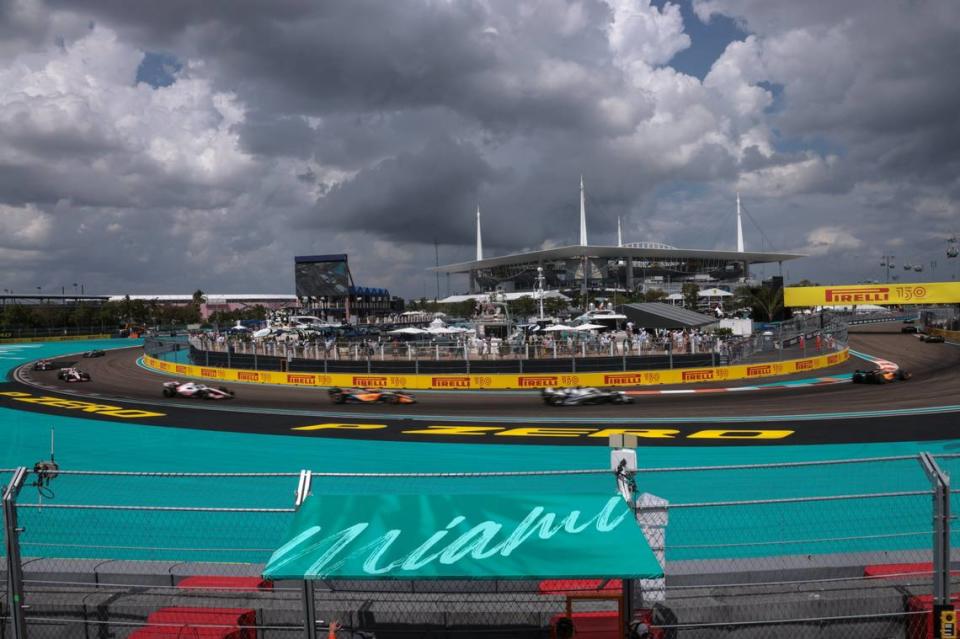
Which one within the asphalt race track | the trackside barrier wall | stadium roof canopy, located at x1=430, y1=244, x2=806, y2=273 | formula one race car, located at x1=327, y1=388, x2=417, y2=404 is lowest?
the asphalt race track

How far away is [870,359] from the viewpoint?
44688 millimetres

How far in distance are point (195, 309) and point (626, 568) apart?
17712cm

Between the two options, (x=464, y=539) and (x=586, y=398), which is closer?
(x=464, y=539)

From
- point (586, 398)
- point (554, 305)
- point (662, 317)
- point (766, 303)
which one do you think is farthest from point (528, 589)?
point (554, 305)

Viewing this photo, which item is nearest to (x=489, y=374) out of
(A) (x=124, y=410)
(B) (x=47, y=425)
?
(A) (x=124, y=410)

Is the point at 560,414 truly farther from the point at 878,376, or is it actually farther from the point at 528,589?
the point at 528,589

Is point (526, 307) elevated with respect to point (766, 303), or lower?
elevated

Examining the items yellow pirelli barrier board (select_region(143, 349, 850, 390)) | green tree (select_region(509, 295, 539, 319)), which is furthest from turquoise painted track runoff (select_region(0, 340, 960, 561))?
green tree (select_region(509, 295, 539, 319))

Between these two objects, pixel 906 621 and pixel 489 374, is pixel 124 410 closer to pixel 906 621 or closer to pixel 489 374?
pixel 489 374

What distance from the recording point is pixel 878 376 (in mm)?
32062

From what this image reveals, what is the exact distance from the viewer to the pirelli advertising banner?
68188mm

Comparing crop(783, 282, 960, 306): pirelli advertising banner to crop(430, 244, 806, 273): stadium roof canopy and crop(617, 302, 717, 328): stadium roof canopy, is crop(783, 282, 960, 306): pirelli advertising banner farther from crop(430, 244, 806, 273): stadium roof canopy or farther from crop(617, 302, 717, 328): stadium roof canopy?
crop(430, 244, 806, 273): stadium roof canopy

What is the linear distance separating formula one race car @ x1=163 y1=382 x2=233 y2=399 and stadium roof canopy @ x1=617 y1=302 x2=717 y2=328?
32.3 meters

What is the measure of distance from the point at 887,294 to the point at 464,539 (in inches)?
3075
